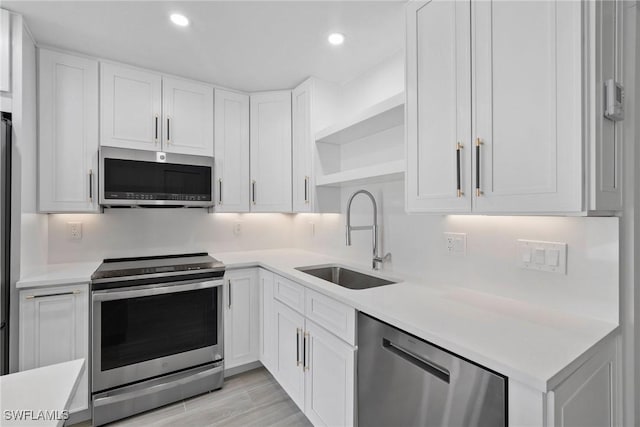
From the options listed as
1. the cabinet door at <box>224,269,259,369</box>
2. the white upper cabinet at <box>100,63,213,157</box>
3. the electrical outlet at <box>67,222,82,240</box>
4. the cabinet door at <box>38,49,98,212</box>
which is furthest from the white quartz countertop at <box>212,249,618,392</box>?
the electrical outlet at <box>67,222,82,240</box>

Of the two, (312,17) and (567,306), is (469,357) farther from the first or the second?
(312,17)

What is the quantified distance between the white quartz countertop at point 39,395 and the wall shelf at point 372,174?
5.12ft

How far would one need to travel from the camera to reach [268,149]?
111 inches

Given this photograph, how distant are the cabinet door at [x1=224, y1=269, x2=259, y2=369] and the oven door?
0.24 ft

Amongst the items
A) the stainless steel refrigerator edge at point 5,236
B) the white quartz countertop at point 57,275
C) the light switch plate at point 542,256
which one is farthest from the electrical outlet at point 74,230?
the light switch plate at point 542,256

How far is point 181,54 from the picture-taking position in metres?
2.18

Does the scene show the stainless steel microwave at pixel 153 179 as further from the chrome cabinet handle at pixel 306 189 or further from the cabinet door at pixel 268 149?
the chrome cabinet handle at pixel 306 189

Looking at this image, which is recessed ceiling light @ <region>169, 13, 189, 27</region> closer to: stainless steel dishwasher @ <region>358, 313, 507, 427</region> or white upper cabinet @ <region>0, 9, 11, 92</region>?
white upper cabinet @ <region>0, 9, 11, 92</region>

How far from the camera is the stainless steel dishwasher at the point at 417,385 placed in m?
0.93

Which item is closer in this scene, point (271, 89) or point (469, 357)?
point (469, 357)

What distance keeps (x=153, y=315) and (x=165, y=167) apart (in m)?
1.13

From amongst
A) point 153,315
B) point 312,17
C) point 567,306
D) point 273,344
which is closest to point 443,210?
point 567,306

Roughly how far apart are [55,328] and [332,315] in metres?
1.71


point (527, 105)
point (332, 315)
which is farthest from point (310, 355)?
point (527, 105)
